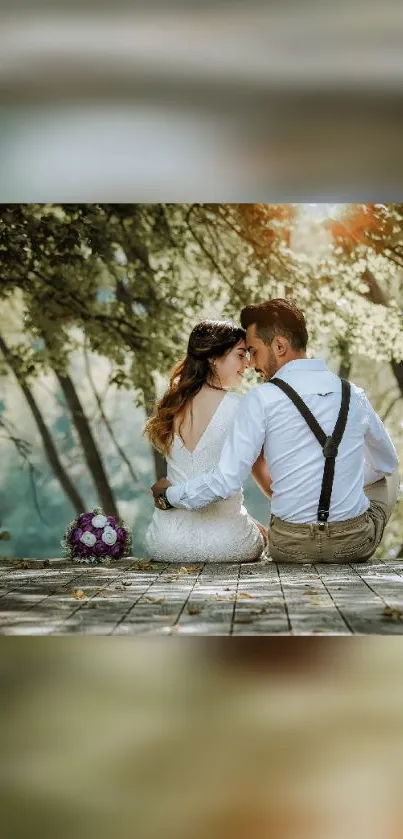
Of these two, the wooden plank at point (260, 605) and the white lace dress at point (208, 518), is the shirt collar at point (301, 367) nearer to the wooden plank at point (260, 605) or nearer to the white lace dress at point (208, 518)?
the white lace dress at point (208, 518)

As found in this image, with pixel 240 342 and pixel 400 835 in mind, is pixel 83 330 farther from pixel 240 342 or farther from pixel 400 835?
pixel 400 835

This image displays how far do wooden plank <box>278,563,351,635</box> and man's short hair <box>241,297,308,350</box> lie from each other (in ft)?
3.39

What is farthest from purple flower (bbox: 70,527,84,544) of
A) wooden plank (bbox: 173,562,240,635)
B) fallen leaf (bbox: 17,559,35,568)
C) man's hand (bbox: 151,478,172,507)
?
wooden plank (bbox: 173,562,240,635)

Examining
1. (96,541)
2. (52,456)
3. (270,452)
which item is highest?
(52,456)

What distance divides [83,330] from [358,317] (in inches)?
90.3

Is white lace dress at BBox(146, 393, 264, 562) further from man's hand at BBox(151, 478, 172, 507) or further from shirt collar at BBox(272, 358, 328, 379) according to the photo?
shirt collar at BBox(272, 358, 328, 379)

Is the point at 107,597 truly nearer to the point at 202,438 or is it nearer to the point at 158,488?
the point at 158,488

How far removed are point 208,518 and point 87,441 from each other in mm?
5014

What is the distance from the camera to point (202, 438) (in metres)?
5.21

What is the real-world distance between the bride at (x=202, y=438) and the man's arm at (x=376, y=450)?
1.57 ft

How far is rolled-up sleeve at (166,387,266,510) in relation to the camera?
4.88 m

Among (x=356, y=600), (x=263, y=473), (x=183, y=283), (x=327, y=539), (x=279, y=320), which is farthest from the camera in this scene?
(x=183, y=283)

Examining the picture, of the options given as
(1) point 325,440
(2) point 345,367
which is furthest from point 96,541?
(2) point 345,367
